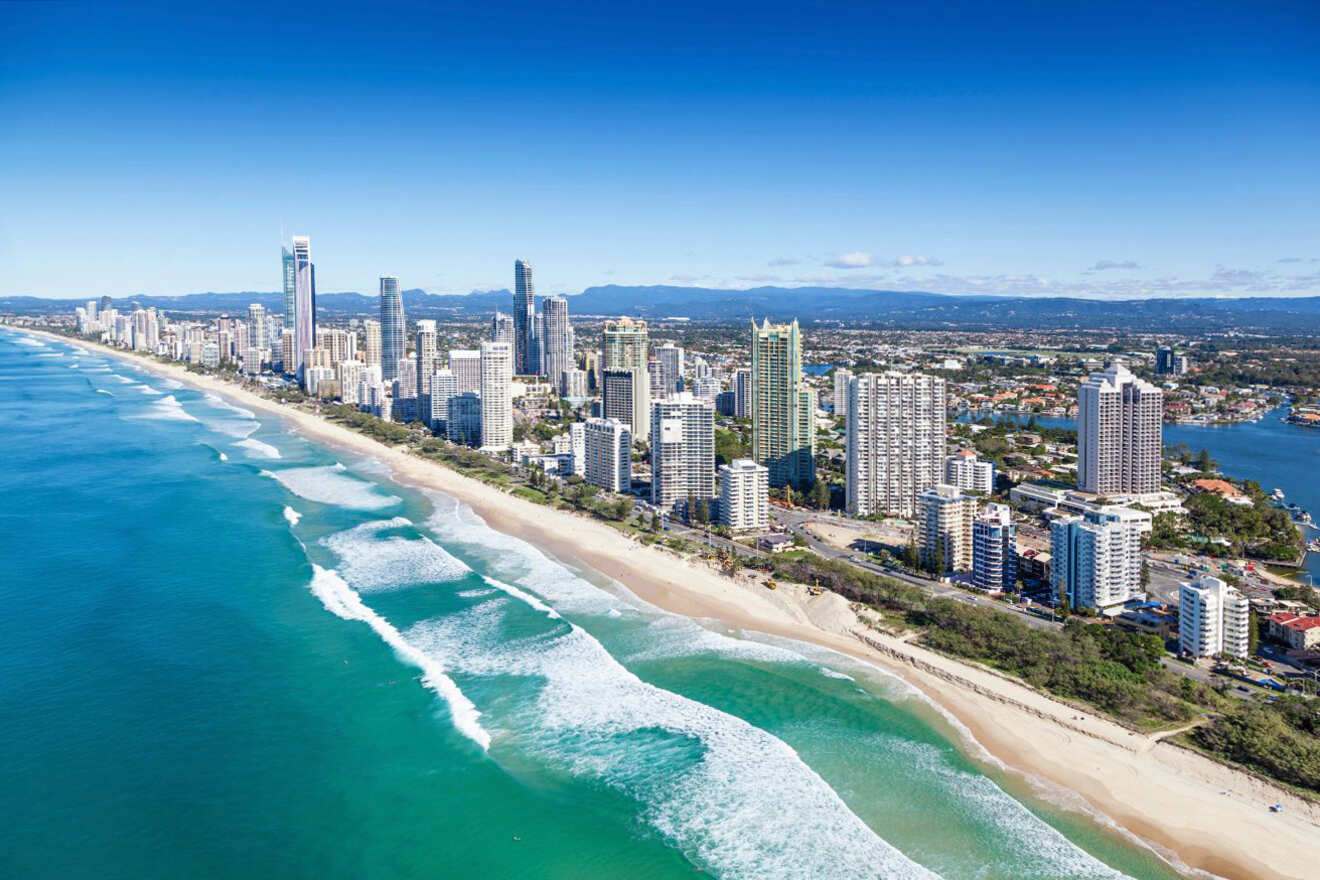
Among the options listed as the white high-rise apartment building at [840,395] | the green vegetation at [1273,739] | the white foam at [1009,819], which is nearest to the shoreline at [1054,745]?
the green vegetation at [1273,739]

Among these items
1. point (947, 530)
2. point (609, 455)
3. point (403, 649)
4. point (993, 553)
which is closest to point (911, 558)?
point (947, 530)

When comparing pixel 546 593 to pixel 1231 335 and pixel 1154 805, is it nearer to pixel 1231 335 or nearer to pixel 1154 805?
pixel 1154 805

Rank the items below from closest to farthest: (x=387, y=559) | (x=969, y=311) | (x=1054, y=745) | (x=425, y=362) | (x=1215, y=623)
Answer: (x=1054, y=745) → (x=1215, y=623) → (x=387, y=559) → (x=425, y=362) → (x=969, y=311)

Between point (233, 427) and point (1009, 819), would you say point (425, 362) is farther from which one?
point (1009, 819)

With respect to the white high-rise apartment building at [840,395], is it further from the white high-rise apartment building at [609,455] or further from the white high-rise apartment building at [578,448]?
the white high-rise apartment building at [609,455]

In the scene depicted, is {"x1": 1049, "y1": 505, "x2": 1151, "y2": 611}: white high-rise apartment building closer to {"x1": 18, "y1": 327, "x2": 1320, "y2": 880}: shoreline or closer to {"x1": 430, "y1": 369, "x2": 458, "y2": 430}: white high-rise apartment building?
{"x1": 18, "y1": 327, "x2": 1320, "y2": 880}: shoreline

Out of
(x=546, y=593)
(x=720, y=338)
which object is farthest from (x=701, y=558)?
(x=720, y=338)
